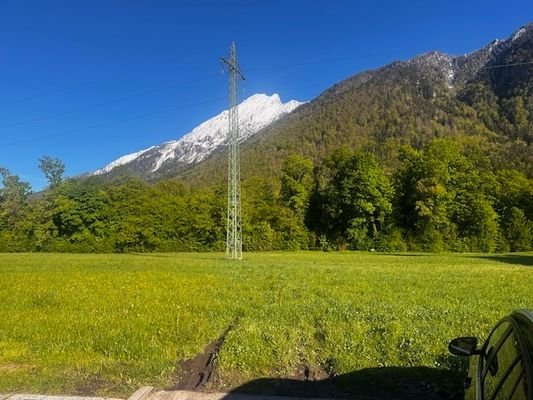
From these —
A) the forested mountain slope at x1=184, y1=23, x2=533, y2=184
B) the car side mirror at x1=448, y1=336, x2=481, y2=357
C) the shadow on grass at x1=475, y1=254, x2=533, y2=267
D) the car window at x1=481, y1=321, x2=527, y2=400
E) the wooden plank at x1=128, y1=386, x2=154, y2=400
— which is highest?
the forested mountain slope at x1=184, y1=23, x2=533, y2=184

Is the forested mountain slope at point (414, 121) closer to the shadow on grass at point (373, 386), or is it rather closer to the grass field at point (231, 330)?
the grass field at point (231, 330)

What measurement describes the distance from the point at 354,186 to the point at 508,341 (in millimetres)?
61766

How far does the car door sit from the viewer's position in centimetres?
255

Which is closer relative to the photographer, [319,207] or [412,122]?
[319,207]

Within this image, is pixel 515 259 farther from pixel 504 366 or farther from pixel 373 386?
pixel 504 366

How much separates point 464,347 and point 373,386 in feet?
9.75

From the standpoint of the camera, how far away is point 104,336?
9055 mm

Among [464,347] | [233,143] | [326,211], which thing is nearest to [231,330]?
[464,347]

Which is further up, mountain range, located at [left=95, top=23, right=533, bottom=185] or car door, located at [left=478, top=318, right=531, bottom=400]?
mountain range, located at [left=95, top=23, right=533, bottom=185]

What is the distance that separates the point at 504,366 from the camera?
9.59 ft

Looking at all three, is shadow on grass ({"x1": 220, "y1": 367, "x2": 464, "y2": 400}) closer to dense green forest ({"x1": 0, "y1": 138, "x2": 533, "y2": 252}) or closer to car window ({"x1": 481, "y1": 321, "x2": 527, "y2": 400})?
car window ({"x1": 481, "y1": 321, "x2": 527, "y2": 400})

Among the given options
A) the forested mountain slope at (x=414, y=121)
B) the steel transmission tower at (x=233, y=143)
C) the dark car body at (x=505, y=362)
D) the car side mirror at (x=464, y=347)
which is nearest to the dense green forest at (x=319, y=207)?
the forested mountain slope at (x=414, y=121)

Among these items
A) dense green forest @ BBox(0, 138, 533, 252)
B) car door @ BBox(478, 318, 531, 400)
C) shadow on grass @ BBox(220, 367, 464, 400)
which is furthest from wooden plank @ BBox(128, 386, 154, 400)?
dense green forest @ BBox(0, 138, 533, 252)

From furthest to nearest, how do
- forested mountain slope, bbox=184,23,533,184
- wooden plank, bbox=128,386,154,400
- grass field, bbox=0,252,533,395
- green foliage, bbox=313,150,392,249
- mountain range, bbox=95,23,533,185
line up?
forested mountain slope, bbox=184,23,533,184
mountain range, bbox=95,23,533,185
green foliage, bbox=313,150,392,249
grass field, bbox=0,252,533,395
wooden plank, bbox=128,386,154,400
